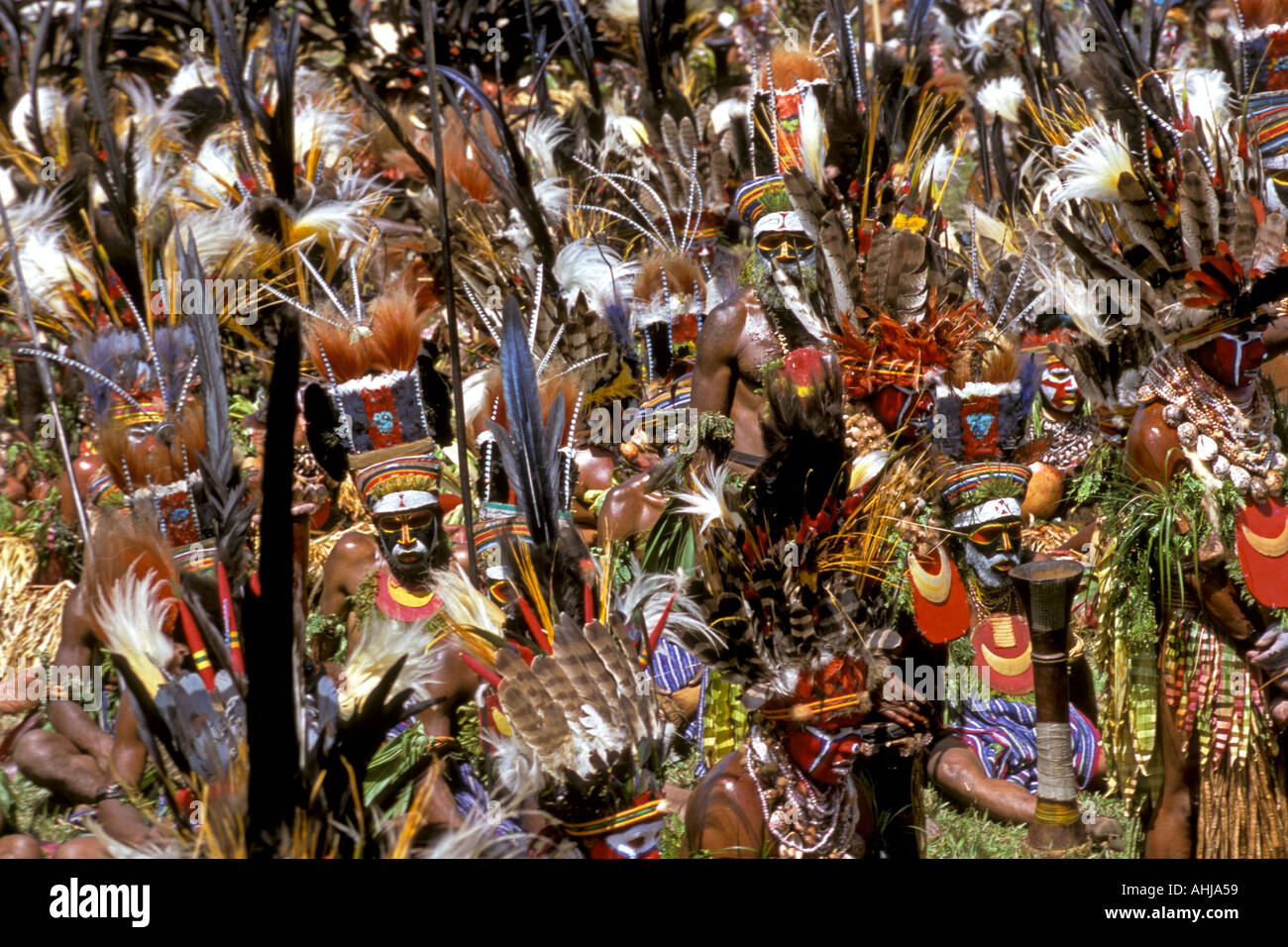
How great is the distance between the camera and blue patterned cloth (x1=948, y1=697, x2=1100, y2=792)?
4.04m

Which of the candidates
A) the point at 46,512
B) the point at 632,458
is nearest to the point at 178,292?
the point at 46,512

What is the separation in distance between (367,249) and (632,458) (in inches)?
58.7

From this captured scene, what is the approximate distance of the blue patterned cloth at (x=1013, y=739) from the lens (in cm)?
404

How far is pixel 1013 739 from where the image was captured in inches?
163

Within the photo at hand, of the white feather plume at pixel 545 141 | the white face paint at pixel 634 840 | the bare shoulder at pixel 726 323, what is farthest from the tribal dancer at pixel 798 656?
the white feather plume at pixel 545 141

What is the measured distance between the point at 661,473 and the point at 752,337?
634 mm

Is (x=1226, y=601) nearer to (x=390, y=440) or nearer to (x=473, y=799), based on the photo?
(x=473, y=799)

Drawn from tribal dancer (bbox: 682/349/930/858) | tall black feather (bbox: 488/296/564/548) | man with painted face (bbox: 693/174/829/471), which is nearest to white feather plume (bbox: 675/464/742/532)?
tribal dancer (bbox: 682/349/930/858)

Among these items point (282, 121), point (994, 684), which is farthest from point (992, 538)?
point (282, 121)

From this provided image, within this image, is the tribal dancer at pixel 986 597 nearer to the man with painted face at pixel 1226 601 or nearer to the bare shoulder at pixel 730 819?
the man with painted face at pixel 1226 601

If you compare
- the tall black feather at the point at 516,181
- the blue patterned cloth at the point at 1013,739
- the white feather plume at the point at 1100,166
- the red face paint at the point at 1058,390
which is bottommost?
the blue patterned cloth at the point at 1013,739

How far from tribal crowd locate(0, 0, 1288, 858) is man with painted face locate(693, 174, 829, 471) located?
2 centimetres

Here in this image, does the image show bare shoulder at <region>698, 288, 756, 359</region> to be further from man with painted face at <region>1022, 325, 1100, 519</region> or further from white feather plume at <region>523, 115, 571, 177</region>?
white feather plume at <region>523, 115, 571, 177</region>

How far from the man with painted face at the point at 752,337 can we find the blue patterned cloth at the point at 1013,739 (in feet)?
4.01
